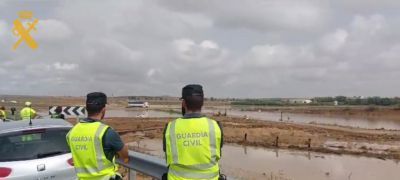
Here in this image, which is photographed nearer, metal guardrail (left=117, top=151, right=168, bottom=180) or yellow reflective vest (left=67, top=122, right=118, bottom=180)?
yellow reflective vest (left=67, top=122, right=118, bottom=180)

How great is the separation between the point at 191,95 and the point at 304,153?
79.4 feet

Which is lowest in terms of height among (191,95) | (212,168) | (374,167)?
(374,167)

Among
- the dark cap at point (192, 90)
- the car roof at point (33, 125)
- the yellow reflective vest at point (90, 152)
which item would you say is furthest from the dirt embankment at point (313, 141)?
the dark cap at point (192, 90)

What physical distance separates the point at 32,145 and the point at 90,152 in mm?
2217

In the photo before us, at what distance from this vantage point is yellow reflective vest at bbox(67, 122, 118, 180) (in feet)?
15.4

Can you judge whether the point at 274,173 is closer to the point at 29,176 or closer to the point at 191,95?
the point at 29,176

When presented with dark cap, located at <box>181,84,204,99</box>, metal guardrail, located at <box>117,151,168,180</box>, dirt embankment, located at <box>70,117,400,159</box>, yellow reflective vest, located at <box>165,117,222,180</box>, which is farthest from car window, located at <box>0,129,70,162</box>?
dirt embankment, located at <box>70,117,400,159</box>

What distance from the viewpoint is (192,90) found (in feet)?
13.5

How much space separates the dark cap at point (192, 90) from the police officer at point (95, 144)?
0.95 metres

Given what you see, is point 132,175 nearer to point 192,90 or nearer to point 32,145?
point 32,145

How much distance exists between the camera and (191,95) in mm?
4105

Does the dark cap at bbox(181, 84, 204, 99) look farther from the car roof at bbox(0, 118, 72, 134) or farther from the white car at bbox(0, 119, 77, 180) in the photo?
the car roof at bbox(0, 118, 72, 134)

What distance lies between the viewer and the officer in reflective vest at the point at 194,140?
13.4 feet

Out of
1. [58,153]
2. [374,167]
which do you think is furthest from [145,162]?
[374,167]
